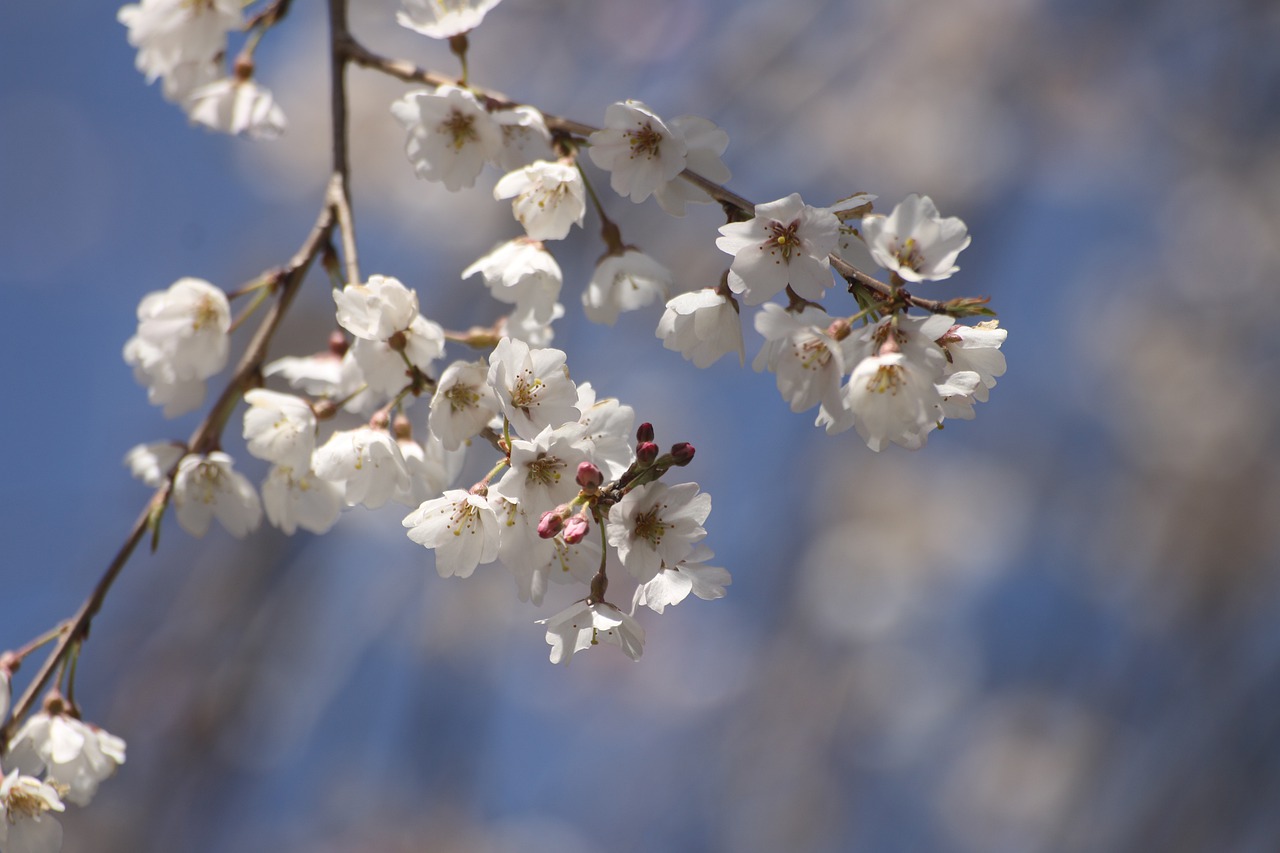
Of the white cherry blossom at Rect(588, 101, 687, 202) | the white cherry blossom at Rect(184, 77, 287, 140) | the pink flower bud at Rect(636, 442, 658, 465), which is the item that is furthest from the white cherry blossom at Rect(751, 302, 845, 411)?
the white cherry blossom at Rect(184, 77, 287, 140)

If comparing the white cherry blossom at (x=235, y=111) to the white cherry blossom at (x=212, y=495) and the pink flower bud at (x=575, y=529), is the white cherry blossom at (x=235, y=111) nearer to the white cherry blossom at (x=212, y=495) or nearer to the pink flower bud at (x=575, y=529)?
the white cherry blossom at (x=212, y=495)

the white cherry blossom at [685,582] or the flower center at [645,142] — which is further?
the flower center at [645,142]

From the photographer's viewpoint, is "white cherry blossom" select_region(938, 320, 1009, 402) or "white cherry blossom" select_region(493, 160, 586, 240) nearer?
"white cherry blossom" select_region(938, 320, 1009, 402)

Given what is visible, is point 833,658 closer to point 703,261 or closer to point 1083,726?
point 1083,726

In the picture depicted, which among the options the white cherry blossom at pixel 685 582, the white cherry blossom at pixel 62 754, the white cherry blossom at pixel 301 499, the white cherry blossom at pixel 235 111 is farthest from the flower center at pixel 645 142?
the white cherry blossom at pixel 62 754

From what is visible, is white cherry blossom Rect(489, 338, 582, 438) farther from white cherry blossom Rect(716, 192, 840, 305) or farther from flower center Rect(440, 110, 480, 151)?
flower center Rect(440, 110, 480, 151)

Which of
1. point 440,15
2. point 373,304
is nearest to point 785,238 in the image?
point 373,304

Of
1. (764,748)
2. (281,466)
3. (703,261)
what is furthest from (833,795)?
(281,466)
